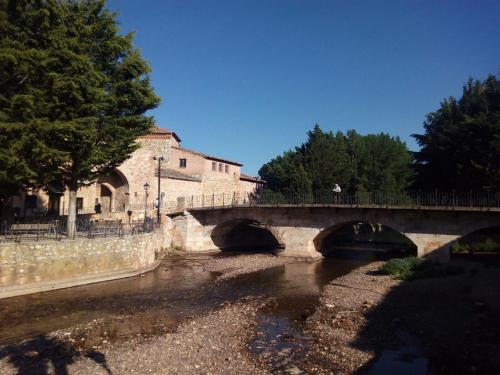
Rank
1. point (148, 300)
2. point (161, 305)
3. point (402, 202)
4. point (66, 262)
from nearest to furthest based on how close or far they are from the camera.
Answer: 1. point (161, 305)
2. point (148, 300)
3. point (66, 262)
4. point (402, 202)

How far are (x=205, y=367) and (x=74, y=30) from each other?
18881 millimetres

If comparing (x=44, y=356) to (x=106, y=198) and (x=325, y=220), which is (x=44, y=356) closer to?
(x=325, y=220)

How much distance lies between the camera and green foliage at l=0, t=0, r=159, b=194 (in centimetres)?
1838

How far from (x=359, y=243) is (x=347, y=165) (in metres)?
12.0

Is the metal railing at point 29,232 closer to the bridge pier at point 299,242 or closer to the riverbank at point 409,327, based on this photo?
the riverbank at point 409,327

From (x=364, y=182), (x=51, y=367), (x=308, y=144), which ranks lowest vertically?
(x=51, y=367)

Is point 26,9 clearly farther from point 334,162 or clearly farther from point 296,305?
point 334,162

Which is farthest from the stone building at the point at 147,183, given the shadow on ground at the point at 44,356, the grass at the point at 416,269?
the shadow on ground at the point at 44,356

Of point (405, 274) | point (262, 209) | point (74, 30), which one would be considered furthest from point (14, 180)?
point (405, 274)

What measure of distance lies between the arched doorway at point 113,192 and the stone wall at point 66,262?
15.9 metres

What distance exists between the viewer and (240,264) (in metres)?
28.8

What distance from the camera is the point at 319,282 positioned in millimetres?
22469

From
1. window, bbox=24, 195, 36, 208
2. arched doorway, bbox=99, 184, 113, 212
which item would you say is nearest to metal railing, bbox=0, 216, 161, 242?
window, bbox=24, 195, 36, 208

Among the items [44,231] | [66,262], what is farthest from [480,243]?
[44,231]
